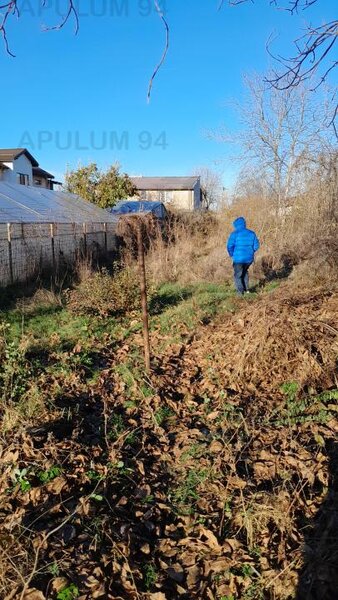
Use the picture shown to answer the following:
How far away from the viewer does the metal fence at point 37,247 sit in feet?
34.0

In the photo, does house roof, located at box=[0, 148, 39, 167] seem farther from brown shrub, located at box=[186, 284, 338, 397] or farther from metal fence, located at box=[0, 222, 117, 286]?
brown shrub, located at box=[186, 284, 338, 397]

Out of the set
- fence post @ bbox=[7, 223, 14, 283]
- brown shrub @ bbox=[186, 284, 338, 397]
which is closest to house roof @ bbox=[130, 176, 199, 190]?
fence post @ bbox=[7, 223, 14, 283]

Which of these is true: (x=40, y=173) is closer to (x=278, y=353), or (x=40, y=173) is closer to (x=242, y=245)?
(x=242, y=245)

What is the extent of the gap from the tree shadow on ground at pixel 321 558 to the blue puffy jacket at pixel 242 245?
6.40 m

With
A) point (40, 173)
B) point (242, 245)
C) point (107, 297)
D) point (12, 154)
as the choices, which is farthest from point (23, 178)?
point (107, 297)

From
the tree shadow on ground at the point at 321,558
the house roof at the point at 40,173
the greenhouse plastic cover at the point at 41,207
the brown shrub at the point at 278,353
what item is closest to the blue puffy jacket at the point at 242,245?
the brown shrub at the point at 278,353

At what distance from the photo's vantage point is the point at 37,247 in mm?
11773

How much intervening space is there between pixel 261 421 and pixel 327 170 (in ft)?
35.2

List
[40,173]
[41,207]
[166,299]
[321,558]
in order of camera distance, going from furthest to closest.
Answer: [40,173] < [41,207] < [166,299] < [321,558]

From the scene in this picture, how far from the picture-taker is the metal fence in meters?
10.4

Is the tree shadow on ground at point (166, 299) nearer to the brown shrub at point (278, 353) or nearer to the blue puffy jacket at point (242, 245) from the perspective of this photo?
the blue puffy jacket at point (242, 245)

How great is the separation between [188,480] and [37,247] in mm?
9717

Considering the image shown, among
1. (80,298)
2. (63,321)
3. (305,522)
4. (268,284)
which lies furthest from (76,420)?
(268,284)

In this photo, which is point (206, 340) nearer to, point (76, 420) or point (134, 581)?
point (76, 420)
